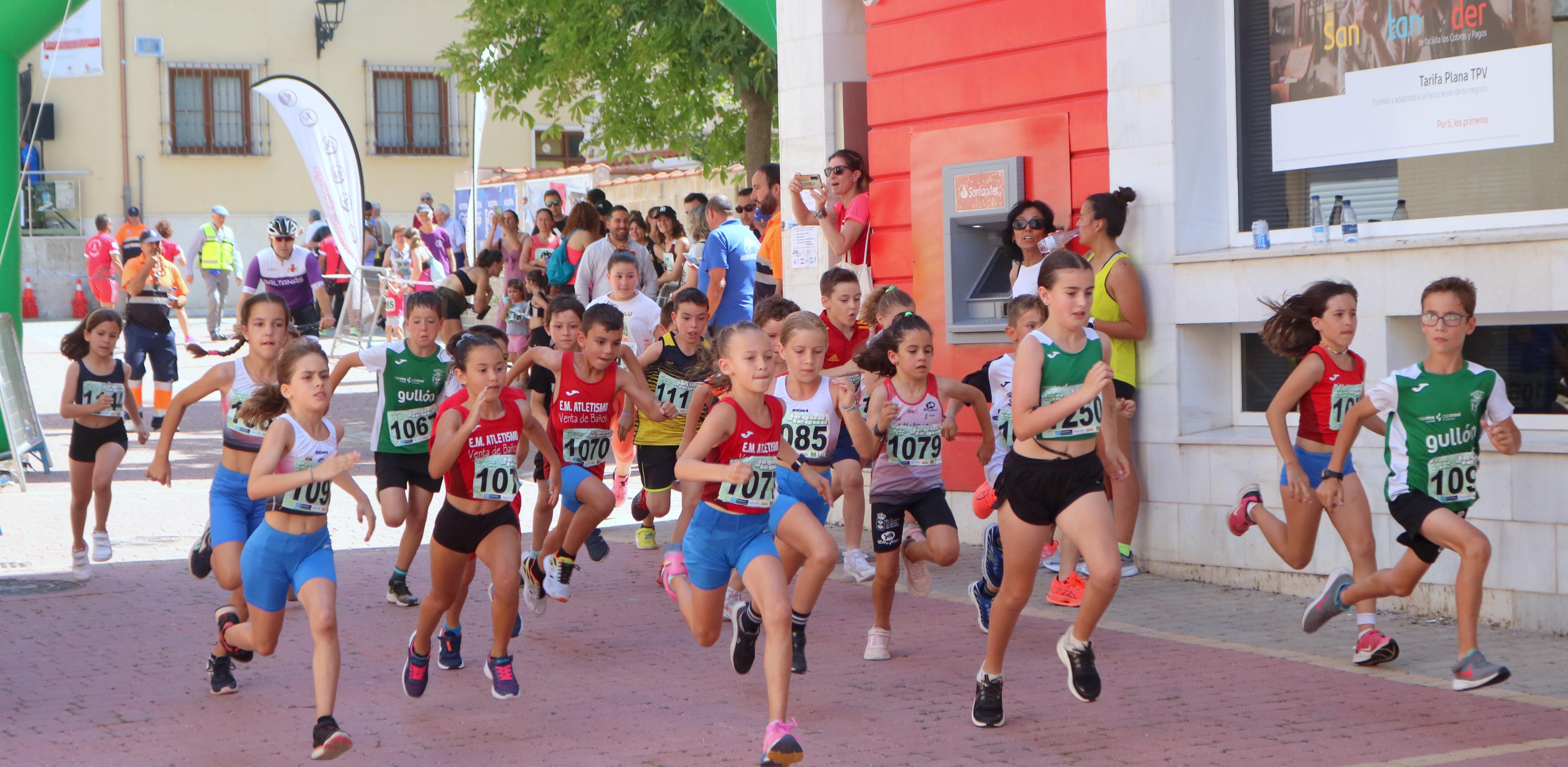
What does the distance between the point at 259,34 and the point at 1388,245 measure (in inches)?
1297

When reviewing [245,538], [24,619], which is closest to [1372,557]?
[245,538]

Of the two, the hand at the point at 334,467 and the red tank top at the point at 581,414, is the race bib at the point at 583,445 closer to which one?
the red tank top at the point at 581,414

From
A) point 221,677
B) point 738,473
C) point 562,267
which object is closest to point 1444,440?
point 738,473

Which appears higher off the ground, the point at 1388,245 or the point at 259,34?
the point at 259,34

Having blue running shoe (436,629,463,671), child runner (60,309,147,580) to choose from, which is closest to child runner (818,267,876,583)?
blue running shoe (436,629,463,671)

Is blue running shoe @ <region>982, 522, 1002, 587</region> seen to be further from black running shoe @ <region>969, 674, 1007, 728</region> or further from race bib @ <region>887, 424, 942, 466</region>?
black running shoe @ <region>969, 674, 1007, 728</region>

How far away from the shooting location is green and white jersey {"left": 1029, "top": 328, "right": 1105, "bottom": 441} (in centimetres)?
563

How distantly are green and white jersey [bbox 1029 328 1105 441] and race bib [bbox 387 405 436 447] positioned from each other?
3405mm

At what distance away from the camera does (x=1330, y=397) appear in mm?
6637

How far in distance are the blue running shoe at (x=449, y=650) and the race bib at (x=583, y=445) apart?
4.87 feet

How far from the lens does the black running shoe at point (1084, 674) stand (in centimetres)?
543

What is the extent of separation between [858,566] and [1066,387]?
266 centimetres

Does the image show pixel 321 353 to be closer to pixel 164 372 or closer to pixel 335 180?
pixel 164 372

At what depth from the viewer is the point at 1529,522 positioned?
6.94 metres
